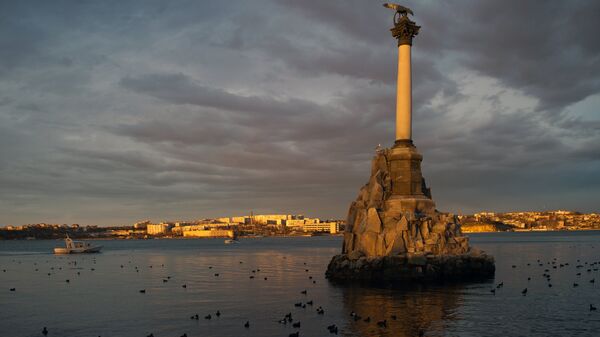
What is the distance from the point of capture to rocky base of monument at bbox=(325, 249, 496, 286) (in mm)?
49844

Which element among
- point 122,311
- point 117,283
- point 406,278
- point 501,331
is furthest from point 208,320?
point 117,283

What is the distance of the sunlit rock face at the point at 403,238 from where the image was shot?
50.6 metres

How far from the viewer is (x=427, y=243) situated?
5181 centimetres

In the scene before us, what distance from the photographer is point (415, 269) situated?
50062mm

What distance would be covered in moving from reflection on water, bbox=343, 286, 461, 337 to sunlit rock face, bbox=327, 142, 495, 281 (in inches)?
179

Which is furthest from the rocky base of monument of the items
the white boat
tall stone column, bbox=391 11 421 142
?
the white boat

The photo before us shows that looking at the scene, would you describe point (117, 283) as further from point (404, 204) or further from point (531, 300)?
point (531, 300)

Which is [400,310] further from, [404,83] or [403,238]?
[404,83]

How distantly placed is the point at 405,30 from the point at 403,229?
1935 centimetres

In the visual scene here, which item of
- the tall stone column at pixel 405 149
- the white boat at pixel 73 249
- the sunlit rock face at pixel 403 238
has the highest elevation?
the tall stone column at pixel 405 149

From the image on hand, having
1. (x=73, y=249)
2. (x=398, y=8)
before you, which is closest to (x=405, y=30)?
(x=398, y=8)

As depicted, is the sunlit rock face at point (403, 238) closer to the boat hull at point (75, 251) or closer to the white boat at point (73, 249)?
the boat hull at point (75, 251)

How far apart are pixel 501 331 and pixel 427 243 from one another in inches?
848

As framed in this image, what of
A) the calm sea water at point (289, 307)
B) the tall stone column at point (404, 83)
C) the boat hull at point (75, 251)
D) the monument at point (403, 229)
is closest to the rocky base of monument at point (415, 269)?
the monument at point (403, 229)
